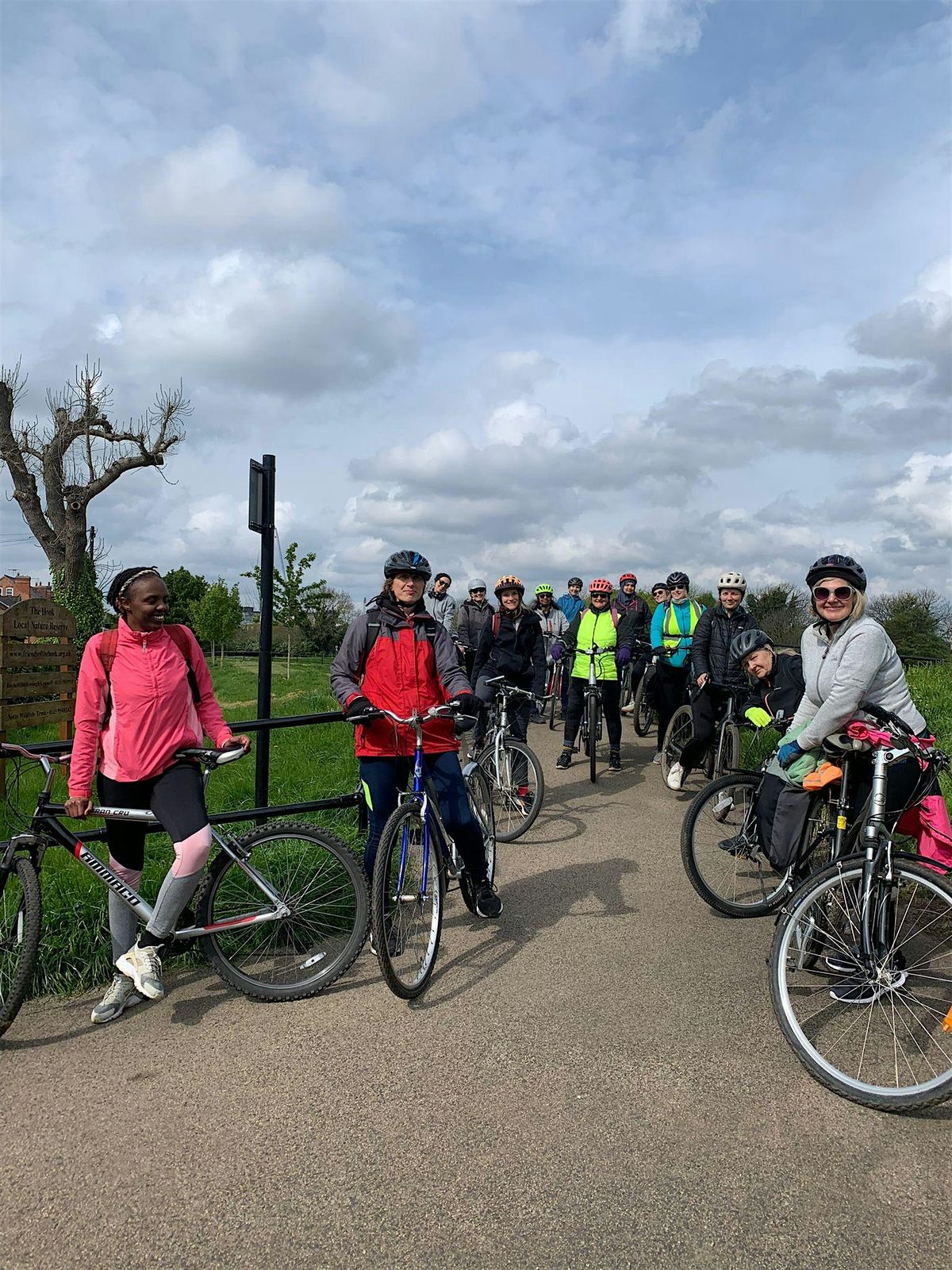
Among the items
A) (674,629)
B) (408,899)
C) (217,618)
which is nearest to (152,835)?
(408,899)

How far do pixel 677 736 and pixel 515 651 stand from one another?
1876 mm

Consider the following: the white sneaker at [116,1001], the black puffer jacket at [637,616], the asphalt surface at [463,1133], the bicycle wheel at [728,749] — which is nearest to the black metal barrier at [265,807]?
the white sneaker at [116,1001]

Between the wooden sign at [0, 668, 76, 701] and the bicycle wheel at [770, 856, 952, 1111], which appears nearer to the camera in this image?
the bicycle wheel at [770, 856, 952, 1111]

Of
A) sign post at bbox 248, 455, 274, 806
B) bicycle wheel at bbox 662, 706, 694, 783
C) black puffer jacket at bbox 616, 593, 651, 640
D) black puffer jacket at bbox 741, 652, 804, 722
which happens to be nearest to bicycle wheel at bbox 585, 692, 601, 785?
bicycle wheel at bbox 662, 706, 694, 783

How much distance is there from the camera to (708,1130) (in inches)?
114

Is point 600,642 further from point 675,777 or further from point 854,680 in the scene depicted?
point 854,680

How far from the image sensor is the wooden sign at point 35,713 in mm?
8102

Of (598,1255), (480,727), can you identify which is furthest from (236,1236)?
(480,727)

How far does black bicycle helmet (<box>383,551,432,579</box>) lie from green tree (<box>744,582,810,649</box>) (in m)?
13.2

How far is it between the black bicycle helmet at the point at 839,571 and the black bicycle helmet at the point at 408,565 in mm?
1930

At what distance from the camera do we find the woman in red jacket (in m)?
4.56

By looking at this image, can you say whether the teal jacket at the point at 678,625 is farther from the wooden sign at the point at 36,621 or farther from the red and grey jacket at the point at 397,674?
the wooden sign at the point at 36,621

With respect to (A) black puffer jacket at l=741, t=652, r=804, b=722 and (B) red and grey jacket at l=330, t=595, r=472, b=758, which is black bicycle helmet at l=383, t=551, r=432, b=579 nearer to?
(B) red and grey jacket at l=330, t=595, r=472, b=758

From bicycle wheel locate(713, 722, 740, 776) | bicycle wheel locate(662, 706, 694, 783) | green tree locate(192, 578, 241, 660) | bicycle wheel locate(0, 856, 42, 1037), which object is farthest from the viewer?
green tree locate(192, 578, 241, 660)
